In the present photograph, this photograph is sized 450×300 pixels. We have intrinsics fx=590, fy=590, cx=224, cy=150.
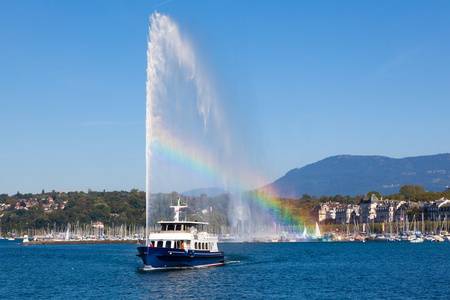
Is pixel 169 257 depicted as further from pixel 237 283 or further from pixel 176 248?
pixel 237 283

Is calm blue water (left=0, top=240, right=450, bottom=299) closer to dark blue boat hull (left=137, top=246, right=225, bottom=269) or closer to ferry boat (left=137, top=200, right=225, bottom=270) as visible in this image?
dark blue boat hull (left=137, top=246, right=225, bottom=269)

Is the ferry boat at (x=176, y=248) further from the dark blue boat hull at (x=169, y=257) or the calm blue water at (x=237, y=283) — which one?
the calm blue water at (x=237, y=283)

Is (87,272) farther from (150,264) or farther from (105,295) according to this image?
(105,295)

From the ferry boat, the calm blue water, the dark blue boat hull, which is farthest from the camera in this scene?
the ferry boat

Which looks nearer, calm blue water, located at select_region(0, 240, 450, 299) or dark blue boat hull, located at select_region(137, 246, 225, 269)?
calm blue water, located at select_region(0, 240, 450, 299)

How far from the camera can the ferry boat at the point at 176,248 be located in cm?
6062

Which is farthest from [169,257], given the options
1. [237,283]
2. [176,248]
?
[237,283]

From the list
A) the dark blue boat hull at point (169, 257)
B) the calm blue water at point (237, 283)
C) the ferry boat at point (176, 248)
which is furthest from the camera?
the ferry boat at point (176, 248)

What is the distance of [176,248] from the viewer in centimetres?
6194

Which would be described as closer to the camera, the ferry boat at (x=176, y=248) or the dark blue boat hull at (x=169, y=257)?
the dark blue boat hull at (x=169, y=257)

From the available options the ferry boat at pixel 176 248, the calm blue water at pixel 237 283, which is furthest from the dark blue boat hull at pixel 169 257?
the calm blue water at pixel 237 283

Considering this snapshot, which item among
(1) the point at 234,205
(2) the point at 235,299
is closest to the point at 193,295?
(2) the point at 235,299

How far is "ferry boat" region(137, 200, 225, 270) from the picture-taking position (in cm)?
6062

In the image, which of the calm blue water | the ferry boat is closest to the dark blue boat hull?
the ferry boat
